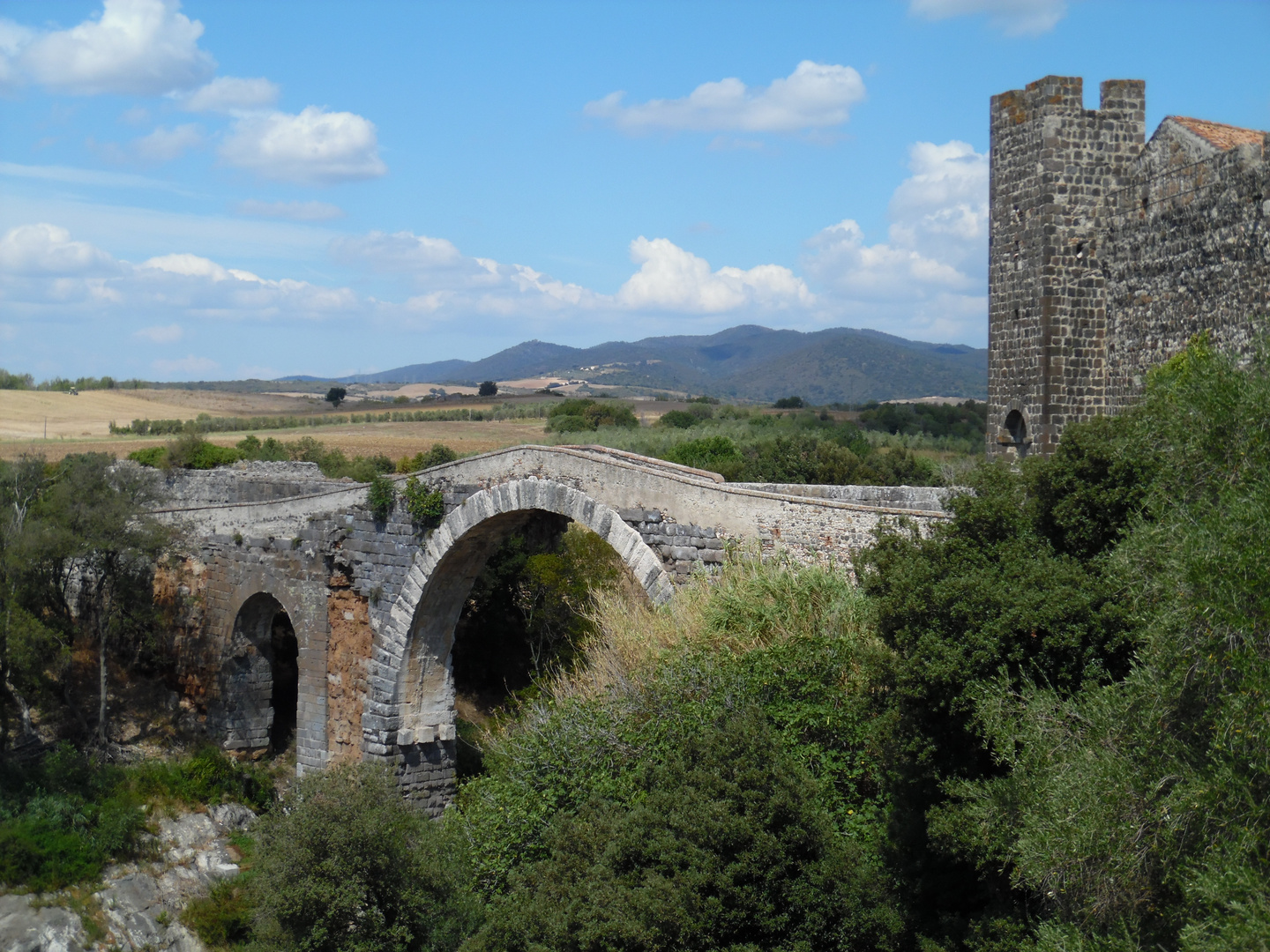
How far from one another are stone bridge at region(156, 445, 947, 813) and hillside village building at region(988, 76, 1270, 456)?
200 cm

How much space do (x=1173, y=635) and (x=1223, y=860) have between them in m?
1.14

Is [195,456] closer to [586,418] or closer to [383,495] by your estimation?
[383,495]

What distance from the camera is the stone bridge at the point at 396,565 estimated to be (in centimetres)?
1207

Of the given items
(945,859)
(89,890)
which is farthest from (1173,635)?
(89,890)

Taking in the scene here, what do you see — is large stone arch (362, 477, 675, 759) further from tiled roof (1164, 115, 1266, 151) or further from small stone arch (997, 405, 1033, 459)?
tiled roof (1164, 115, 1266, 151)

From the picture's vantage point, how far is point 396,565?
54.4ft

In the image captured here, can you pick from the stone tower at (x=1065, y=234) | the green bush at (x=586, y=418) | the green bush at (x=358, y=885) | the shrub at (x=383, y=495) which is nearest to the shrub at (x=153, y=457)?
the shrub at (x=383, y=495)

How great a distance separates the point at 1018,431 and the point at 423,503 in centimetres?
847

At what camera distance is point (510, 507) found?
14727 millimetres

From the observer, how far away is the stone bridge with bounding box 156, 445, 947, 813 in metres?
12.1

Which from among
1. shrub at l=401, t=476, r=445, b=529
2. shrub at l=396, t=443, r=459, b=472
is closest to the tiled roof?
shrub at l=401, t=476, r=445, b=529

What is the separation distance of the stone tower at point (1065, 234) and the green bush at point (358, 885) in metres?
8.50

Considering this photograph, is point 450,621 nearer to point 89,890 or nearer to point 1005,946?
point 89,890

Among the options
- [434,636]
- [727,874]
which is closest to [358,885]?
[727,874]
